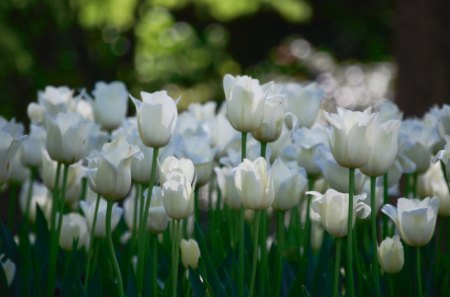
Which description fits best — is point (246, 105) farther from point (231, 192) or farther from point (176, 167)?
point (231, 192)

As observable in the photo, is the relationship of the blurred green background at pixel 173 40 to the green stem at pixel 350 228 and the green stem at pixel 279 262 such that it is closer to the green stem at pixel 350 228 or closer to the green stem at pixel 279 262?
the green stem at pixel 279 262

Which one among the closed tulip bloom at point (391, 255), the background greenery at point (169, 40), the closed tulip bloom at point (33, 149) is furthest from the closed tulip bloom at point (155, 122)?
the background greenery at point (169, 40)

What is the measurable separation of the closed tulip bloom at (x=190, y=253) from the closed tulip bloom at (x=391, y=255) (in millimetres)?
459

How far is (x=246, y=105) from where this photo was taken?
2.06 m

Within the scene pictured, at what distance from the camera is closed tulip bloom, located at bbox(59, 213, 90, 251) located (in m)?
2.40

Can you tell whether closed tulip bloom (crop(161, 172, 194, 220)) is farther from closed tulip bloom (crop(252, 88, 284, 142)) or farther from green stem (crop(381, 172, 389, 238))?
green stem (crop(381, 172, 389, 238))

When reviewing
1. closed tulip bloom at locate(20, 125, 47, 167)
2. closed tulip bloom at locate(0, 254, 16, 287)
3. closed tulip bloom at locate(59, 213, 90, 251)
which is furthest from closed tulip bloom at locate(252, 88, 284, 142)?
Result: closed tulip bloom at locate(20, 125, 47, 167)

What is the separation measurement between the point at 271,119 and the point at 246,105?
107mm

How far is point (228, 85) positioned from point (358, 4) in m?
10.1

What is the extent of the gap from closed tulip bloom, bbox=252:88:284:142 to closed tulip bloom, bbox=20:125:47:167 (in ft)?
3.13

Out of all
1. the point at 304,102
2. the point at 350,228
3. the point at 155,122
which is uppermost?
the point at 304,102

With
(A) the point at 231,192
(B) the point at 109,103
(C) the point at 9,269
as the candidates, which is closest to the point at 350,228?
(A) the point at 231,192

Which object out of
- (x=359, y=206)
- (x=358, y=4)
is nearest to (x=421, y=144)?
(x=359, y=206)

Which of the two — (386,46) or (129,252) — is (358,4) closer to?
(386,46)
